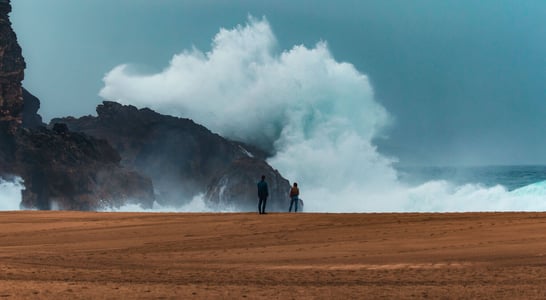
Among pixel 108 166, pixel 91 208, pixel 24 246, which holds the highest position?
pixel 108 166

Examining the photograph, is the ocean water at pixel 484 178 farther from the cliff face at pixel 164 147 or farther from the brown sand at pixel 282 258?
the brown sand at pixel 282 258

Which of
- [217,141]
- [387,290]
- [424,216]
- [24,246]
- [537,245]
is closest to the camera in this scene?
[387,290]

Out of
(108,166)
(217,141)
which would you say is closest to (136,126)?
(217,141)

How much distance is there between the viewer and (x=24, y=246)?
607 inches

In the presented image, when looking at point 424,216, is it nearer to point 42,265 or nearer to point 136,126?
point 42,265

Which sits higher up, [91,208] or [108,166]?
[108,166]

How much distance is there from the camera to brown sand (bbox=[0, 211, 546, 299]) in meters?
8.78

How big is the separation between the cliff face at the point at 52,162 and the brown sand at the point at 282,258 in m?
28.7

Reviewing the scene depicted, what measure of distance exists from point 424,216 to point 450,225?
313 centimetres

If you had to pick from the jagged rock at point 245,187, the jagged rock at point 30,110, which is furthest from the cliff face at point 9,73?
the jagged rock at point 245,187

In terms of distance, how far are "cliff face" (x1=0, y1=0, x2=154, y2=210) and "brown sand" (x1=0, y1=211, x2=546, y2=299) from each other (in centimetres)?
2874

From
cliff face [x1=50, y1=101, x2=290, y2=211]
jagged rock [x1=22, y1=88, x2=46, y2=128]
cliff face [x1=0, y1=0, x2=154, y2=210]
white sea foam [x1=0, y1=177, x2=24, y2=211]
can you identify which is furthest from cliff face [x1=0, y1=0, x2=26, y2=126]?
cliff face [x1=50, y1=101, x2=290, y2=211]

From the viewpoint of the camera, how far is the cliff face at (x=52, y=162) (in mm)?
48781

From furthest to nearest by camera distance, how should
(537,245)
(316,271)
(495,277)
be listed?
(537,245)
(316,271)
(495,277)
